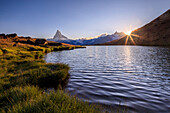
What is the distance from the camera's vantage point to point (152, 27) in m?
196

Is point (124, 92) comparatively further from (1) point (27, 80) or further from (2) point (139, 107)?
(1) point (27, 80)

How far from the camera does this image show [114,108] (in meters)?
5.69

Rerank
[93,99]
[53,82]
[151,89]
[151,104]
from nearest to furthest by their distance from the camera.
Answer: [151,104], [93,99], [151,89], [53,82]

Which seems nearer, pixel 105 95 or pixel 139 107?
pixel 139 107

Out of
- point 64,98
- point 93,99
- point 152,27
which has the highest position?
point 152,27

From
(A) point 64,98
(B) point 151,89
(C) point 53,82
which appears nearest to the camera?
(A) point 64,98

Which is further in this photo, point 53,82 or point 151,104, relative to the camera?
point 53,82

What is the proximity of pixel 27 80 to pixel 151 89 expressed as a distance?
10014mm

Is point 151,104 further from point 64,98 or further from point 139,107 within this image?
point 64,98

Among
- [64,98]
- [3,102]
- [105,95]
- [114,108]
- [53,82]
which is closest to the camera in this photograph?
[64,98]

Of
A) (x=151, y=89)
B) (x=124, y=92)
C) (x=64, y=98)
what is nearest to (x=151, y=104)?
(x=124, y=92)

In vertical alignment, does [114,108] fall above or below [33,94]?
below

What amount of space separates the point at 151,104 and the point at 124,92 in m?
1.93

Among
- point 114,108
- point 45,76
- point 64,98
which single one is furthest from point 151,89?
point 45,76
